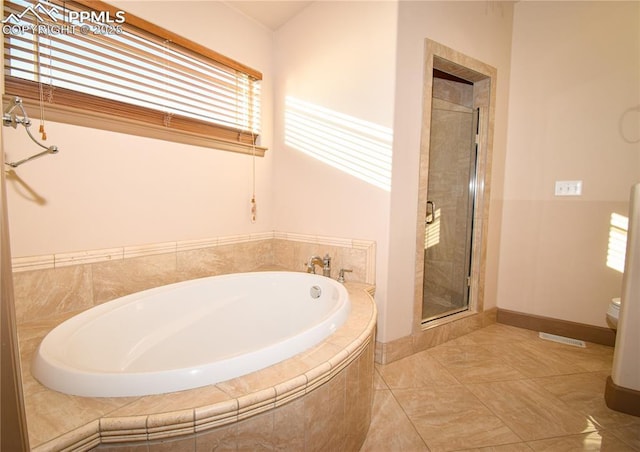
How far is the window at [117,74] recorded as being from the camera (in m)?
1.36

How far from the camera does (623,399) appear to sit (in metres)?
1.54

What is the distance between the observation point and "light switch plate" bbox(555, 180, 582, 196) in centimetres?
233

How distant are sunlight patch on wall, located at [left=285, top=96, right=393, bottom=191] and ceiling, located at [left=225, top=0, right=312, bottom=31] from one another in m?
0.59

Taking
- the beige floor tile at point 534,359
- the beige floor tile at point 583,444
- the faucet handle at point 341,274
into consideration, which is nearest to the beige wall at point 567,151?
the beige floor tile at point 534,359

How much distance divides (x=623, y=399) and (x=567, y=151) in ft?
5.56

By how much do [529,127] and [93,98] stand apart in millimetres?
3001

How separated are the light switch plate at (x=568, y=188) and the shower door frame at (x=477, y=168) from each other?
500 mm

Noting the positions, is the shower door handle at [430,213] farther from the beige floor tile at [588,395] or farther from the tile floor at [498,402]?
the beige floor tile at [588,395]

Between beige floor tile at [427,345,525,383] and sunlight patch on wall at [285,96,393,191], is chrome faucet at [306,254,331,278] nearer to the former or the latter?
sunlight patch on wall at [285,96,393,191]

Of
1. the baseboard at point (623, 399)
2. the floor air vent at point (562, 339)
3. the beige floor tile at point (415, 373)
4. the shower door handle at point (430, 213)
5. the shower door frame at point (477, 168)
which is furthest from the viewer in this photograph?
the shower door handle at point (430, 213)

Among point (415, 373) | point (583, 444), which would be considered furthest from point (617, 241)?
point (415, 373)

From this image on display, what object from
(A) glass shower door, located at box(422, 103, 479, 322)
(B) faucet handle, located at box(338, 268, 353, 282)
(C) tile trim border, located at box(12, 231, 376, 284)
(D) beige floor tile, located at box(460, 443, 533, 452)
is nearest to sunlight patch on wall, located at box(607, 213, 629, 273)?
(A) glass shower door, located at box(422, 103, 479, 322)

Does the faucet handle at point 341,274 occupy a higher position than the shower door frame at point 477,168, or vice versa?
the shower door frame at point 477,168

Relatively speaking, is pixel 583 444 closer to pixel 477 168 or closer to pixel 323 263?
pixel 323 263
